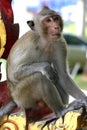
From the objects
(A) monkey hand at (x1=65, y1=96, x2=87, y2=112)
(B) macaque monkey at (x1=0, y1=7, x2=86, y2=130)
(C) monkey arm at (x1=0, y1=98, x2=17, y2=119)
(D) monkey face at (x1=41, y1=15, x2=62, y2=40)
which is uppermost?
(D) monkey face at (x1=41, y1=15, x2=62, y2=40)

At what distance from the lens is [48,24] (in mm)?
1530

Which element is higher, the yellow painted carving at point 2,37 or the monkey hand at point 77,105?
the yellow painted carving at point 2,37

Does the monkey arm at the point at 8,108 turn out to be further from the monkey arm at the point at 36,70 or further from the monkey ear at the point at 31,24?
→ the monkey ear at the point at 31,24

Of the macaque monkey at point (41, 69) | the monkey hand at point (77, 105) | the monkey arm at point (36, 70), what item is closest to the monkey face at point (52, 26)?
the macaque monkey at point (41, 69)

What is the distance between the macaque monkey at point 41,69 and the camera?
1.54 m

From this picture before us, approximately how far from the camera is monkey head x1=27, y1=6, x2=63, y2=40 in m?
1.48

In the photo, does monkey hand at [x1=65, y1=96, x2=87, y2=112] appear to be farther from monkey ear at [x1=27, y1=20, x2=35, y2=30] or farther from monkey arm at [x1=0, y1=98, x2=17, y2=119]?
monkey ear at [x1=27, y1=20, x2=35, y2=30]

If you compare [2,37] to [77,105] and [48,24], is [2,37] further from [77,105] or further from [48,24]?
[77,105]

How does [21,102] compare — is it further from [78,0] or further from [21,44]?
[78,0]

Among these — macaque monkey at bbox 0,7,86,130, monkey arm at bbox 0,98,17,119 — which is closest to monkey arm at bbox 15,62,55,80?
macaque monkey at bbox 0,7,86,130

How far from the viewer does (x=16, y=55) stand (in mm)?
1623

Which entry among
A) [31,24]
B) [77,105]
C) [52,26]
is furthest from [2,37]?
[77,105]

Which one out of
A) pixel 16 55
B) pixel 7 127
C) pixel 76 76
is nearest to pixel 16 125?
pixel 7 127

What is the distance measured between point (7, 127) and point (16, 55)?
291 mm
